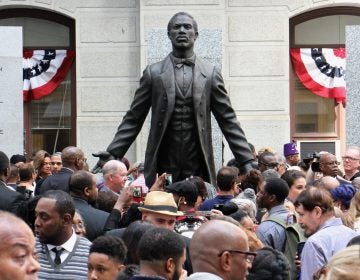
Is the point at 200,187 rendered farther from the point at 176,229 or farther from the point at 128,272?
the point at 128,272

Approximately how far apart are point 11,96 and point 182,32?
14.3 feet

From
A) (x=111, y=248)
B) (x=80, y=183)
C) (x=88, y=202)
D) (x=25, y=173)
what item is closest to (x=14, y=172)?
(x=25, y=173)

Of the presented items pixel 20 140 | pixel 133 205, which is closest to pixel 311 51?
pixel 20 140

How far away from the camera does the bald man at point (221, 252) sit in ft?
20.5

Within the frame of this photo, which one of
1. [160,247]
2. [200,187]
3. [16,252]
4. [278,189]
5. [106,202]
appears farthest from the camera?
[200,187]

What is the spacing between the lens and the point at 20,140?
16172mm

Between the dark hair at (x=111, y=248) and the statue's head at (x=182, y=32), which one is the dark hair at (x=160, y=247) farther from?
the statue's head at (x=182, y=32)

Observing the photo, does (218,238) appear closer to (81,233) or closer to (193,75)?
(81,233)

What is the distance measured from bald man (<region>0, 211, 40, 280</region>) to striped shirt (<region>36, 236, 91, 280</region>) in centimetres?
260

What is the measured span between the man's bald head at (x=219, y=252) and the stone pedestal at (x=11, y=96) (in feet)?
32.9

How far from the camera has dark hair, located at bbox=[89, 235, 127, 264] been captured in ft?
24.6

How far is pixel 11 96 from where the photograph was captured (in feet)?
53.2

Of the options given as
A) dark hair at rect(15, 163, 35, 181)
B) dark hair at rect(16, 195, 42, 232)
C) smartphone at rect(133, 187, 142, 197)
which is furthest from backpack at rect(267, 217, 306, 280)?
dark hair at rect(15, 163, 35, 181)

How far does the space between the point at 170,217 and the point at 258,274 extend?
2114 mm
